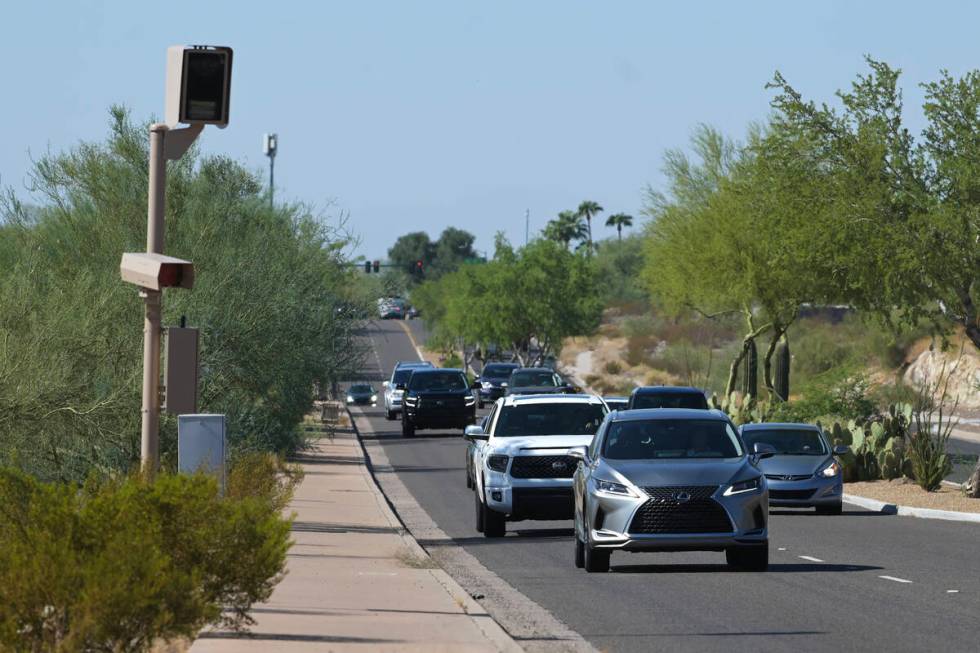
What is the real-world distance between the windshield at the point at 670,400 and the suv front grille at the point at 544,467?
1077 cm

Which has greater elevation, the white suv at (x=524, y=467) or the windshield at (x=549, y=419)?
the windshield at (x=549, y=419)

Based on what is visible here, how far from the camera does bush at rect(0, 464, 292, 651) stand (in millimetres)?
9453

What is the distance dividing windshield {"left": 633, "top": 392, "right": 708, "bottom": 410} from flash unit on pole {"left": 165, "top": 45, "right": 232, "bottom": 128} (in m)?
21.1

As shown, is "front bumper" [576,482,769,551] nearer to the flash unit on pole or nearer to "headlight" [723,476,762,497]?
"headlight" [723,476,762,497]

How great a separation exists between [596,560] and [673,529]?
1.17 meters

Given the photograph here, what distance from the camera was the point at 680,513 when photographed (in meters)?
18.8

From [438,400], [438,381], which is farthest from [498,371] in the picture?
[438,400]

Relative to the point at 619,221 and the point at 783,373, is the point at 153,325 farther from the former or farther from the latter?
the point at 619,221

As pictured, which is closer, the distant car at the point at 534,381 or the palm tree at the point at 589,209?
the distant car at the point at 534,381

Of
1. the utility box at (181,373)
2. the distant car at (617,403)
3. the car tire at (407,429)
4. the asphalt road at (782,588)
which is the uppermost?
the utility box at (181,373)

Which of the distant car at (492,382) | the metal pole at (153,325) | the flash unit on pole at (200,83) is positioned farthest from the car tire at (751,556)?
the distant car at (492,382)

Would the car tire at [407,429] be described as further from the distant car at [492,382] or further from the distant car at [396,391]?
the distant car at [492,382]

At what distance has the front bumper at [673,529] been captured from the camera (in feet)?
61.5

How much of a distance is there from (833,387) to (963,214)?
16.6 meters
